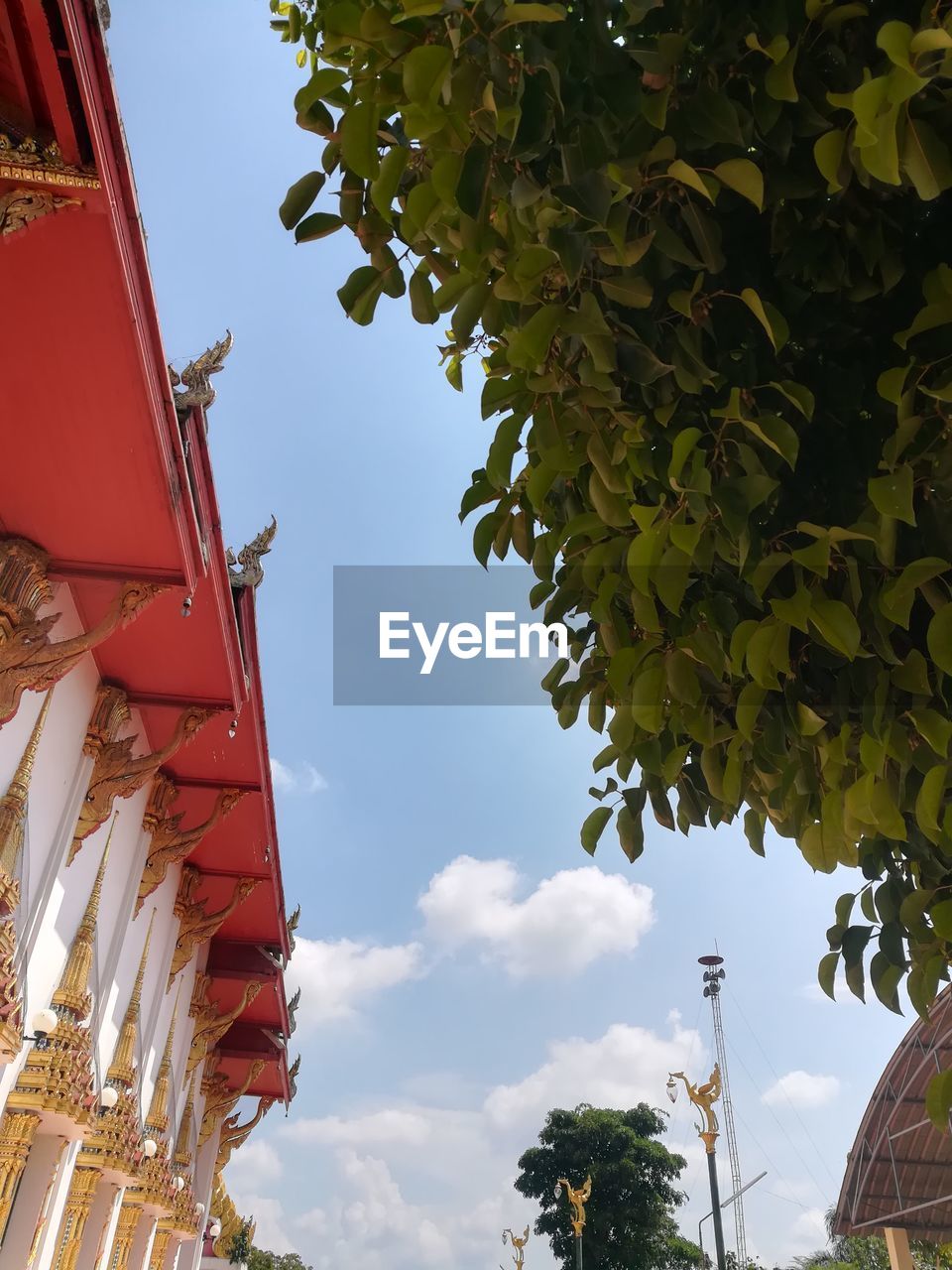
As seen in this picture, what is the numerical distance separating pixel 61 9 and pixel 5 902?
197 inches

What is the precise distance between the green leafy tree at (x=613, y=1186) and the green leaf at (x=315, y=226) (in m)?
46.8

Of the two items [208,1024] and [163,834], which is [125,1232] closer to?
[208,1024]

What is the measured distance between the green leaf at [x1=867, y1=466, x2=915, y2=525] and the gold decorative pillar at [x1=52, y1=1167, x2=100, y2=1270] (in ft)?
30.9

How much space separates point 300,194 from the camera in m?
1.54

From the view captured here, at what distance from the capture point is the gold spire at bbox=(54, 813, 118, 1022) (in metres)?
7.12

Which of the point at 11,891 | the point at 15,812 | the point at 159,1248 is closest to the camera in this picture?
the point at 11,891

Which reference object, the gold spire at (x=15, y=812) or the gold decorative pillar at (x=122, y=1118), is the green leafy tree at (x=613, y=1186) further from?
the gold spire at (x=15, y=812)

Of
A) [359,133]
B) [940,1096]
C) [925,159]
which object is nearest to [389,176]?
[359,133]

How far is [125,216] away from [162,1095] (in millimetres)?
9592

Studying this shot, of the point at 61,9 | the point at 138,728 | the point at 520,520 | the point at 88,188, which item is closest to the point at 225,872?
the point at 138,728

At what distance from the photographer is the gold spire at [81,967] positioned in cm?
712

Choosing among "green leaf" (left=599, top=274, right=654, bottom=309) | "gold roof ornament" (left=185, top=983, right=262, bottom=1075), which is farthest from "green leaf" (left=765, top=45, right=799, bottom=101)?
"gold roof ornament" (left=185, top=983, right=262, bottom=1075)

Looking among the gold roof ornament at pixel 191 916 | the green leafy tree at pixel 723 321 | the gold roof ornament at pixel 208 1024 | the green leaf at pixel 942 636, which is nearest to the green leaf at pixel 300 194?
the green leafy tree at pixel 723 321

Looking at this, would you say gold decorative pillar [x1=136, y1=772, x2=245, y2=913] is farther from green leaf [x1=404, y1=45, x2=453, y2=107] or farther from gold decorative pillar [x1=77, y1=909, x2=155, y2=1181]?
green leaf [x1=404, y1=45, x2=453, y2=107]
